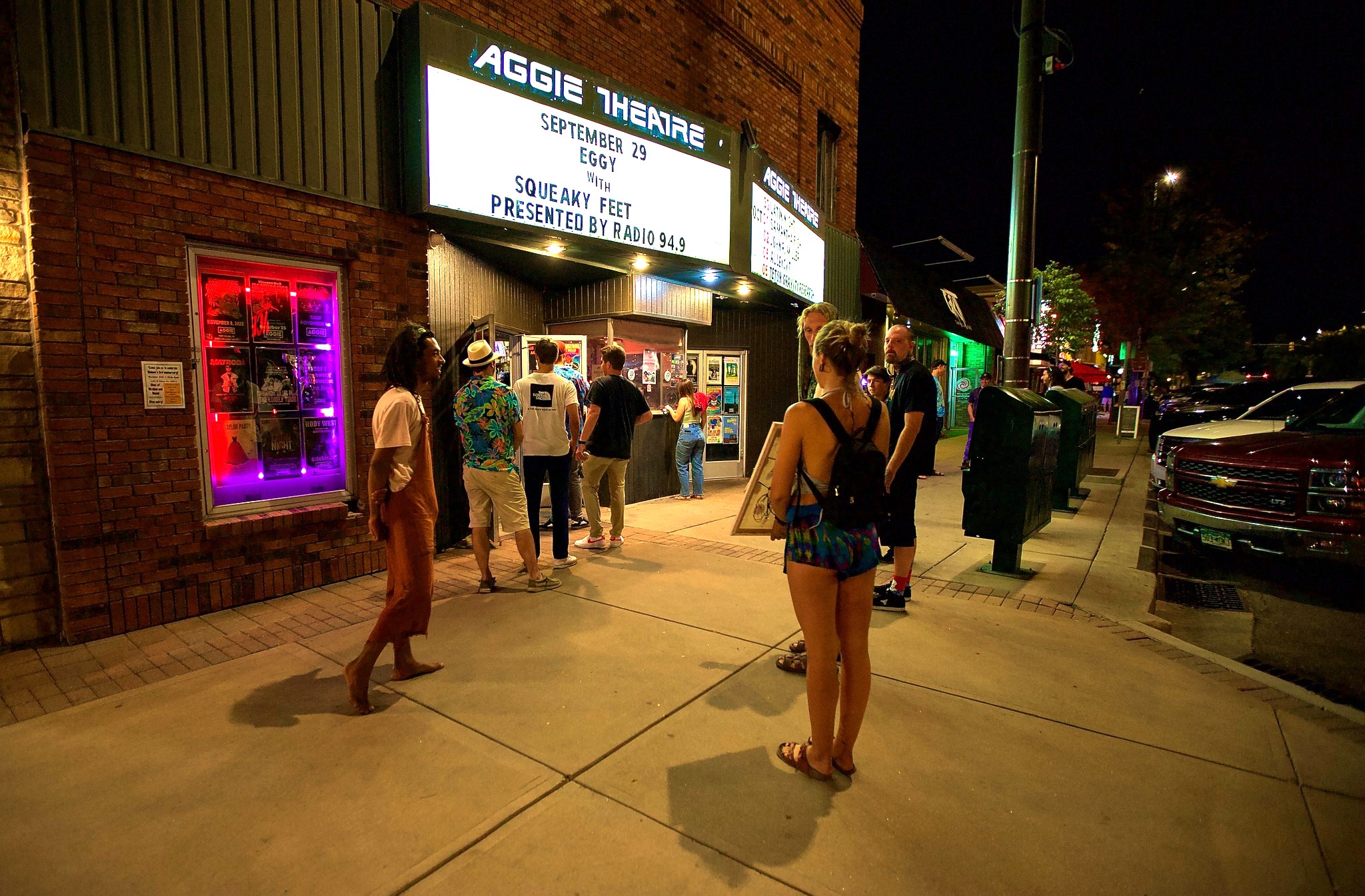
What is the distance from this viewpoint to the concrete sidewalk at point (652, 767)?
2.32m

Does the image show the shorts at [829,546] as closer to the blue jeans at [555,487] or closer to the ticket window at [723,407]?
the blue jeans at [555,487]

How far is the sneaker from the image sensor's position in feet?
15.9

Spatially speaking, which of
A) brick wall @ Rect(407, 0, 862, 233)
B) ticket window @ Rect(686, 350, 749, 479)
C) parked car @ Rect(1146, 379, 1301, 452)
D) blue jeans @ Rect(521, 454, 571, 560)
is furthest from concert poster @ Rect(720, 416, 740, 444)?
parked car @ Rect(1146, 379, 1301, 452)

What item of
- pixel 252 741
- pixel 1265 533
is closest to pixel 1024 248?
pixel 1265 533

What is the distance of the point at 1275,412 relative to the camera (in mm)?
9609

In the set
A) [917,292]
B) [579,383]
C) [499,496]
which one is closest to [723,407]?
[579,383]

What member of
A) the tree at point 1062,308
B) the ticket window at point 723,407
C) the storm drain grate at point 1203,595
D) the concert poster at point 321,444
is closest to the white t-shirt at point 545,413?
the concert poster at point 321,444

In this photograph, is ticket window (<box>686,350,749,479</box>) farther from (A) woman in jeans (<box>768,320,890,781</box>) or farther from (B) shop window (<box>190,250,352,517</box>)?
(A) woman in jeans (<box>768,320,890,781</box>)

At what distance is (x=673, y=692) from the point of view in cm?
359

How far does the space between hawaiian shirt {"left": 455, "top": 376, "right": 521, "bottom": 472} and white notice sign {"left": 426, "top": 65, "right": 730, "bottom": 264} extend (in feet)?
5.30

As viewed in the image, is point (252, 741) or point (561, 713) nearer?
point (252, 741)

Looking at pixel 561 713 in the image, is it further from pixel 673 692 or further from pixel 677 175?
pixel 677 175

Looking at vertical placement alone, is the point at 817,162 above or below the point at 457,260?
above

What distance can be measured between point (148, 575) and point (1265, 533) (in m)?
8.67
